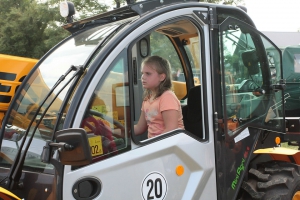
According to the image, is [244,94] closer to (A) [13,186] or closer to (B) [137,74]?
(B) [137,74]

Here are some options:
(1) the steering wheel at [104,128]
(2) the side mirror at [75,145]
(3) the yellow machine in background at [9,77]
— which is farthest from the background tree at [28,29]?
(2) the side mirror at [75,145]

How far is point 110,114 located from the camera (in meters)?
2.66

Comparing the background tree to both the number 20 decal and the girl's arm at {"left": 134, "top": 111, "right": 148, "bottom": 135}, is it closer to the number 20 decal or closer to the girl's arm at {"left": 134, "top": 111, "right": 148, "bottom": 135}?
the girl's arm at {"left": 134, "top": 111, "right": 148, "bottom": 135}

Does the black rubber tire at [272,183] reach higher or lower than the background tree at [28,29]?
lower

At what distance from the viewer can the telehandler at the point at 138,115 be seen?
8.29 ft

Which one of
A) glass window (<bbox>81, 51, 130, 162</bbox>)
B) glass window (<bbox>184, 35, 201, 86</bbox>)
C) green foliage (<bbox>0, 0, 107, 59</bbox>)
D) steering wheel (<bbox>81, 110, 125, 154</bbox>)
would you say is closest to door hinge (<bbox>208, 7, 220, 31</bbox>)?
glass window (<bbox>184, 35, 201, 86</bbox>)

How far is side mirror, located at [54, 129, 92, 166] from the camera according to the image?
217 cm

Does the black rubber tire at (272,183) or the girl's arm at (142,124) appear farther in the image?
the black rubber tire at (272,183)

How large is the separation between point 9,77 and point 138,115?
110 centimetres

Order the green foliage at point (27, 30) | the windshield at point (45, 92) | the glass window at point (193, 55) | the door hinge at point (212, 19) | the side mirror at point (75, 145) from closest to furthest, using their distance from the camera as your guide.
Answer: the side mirror at point (75, 145), the windshield at point (45, 92), the door hinge at point (212, 19), the glass window at point (193, 55), the green foliage at point (27, 30)

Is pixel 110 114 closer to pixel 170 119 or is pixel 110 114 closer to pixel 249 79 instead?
pixel 170 119

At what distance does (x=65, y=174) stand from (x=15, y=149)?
2.32ft

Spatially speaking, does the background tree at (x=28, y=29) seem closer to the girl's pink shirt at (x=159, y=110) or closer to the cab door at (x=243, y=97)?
the cab door at (x=243, y=97)

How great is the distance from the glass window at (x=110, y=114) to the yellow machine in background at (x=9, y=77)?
1.18m
